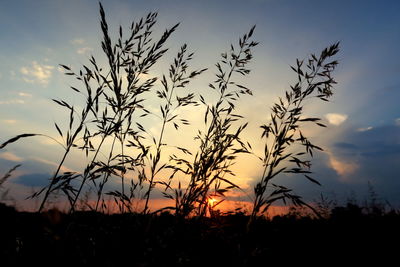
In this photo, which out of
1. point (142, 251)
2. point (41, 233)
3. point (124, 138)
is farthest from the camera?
point (124, 138)

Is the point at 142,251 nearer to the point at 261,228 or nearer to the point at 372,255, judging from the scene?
the point at 372,255

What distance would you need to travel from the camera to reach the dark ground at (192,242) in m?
1.75

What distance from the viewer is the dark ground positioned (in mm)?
1753

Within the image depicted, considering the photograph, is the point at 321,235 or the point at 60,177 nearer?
the point at 60,177

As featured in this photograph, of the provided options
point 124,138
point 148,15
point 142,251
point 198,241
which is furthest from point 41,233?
point 148,15

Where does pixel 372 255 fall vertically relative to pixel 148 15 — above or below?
below

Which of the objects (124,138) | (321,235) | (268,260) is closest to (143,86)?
(124,138)

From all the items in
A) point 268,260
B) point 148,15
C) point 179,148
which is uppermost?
point 148,15

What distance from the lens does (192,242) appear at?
272 centimetres

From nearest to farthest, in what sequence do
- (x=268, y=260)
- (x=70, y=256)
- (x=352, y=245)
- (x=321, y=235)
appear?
(x=70, y=256) < (x=268, y=260) < (x=352, y=245) < (x=321, y=235)

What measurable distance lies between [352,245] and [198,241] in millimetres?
1983

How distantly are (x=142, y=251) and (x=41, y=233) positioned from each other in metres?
1.18

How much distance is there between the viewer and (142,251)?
1838 mm

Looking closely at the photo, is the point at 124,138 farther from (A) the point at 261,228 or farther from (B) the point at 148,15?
(A) the point at 261,228
